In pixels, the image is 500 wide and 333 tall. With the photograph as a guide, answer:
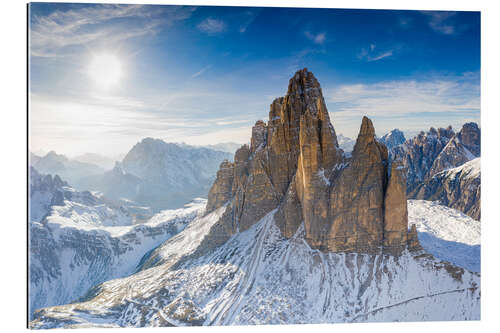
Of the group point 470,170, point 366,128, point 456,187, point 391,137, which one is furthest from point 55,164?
point 470,170

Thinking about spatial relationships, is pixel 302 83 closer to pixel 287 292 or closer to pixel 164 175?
pixel 287 292

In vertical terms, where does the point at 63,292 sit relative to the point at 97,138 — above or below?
below

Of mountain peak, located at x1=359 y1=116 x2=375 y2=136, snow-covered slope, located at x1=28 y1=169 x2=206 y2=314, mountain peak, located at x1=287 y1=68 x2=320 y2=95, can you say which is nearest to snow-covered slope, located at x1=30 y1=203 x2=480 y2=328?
mountain peak, located at x1=359 y1=116 x2=375 y2=136

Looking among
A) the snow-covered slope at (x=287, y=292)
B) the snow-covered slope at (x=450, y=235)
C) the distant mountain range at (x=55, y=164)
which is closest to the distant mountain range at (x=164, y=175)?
the distant mountain range at (x=55, y=164)

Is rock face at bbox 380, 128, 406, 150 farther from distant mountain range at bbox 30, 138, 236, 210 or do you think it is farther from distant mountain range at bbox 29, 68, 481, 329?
distant mountain range at bbox 30, 138, 236, 210

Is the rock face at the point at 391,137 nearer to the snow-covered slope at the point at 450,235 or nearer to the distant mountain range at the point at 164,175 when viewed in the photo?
the snow-covered slope at the point at 450,235

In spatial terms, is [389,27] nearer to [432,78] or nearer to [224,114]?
[432,78]
